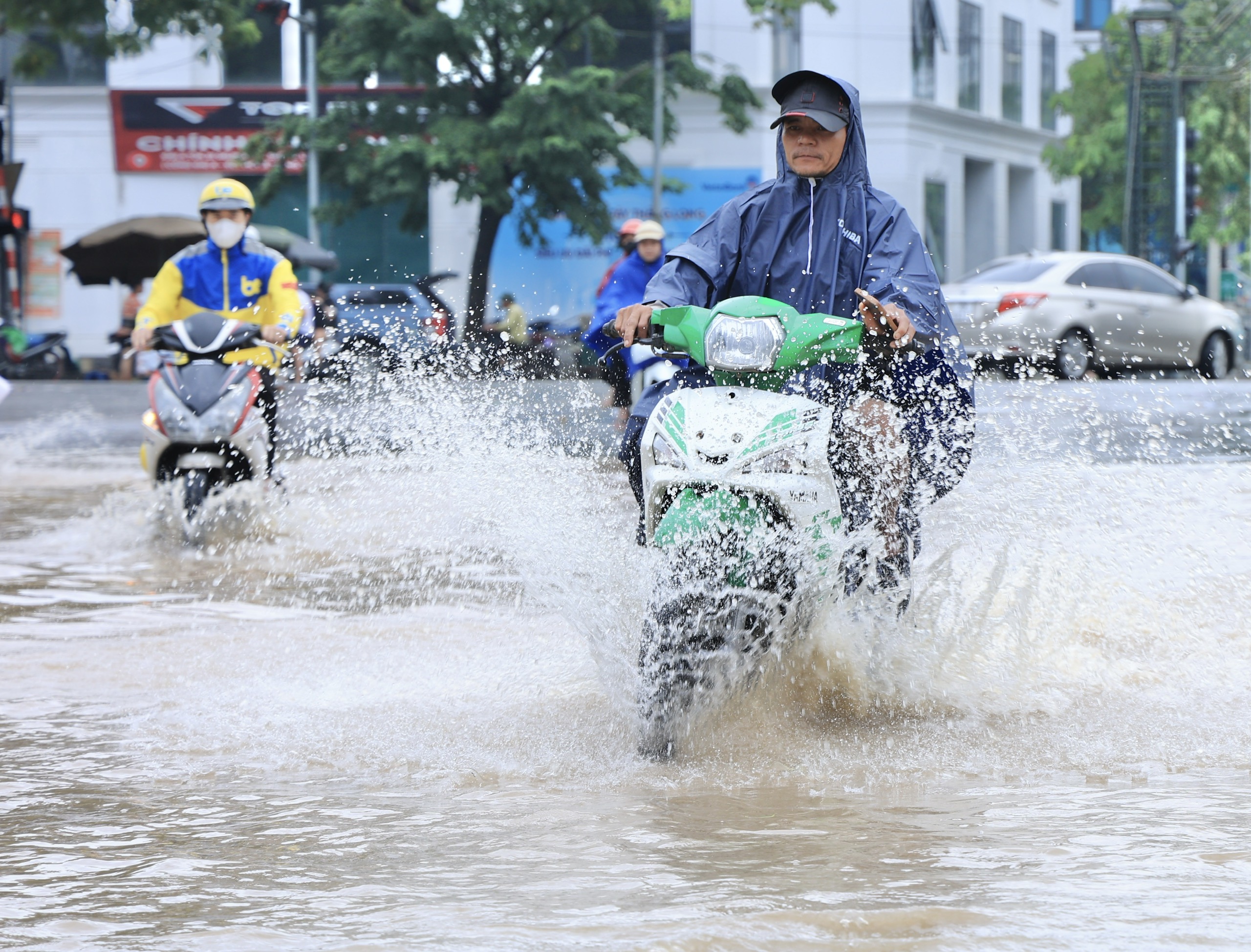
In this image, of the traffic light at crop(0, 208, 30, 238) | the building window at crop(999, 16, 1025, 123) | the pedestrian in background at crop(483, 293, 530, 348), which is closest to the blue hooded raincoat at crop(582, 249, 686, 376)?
the pedestrian in background at crop(483, 293, 530, 348)

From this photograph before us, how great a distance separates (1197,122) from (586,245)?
1346cm

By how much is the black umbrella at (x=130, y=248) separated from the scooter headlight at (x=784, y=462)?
73.9ft

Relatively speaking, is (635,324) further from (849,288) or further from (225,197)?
(225,197)

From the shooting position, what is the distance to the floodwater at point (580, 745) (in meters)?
2.87

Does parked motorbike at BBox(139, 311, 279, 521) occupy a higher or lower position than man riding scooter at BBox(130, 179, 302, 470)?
lower

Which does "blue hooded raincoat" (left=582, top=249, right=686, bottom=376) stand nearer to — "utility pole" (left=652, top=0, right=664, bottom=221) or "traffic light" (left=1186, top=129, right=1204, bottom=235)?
"traffic light" (left=1186, top=129, right=1204, bottom=235)

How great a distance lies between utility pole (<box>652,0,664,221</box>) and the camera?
92.6 feet

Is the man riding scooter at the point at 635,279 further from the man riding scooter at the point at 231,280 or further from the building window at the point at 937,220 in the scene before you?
the building window at the point at 937,220

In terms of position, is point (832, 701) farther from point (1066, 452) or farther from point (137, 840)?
point (1066, 452)

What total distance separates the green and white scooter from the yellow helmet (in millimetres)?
4652

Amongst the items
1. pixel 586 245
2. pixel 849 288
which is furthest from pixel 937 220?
pixel 849 288

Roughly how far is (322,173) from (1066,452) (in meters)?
21.5

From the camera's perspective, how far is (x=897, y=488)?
4.28 m

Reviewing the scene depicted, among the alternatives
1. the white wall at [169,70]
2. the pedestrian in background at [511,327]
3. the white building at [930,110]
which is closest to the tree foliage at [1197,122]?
the white building at [930,110]
